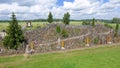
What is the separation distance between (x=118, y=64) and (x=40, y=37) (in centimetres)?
3374

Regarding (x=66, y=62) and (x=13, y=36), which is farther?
(x=13, y=36)

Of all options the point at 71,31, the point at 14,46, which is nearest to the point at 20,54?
the point at 14,46

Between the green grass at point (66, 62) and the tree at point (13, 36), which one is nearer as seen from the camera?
the green grass at point (66, 62)

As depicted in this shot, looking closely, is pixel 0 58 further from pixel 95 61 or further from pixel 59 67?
pixel 95 61

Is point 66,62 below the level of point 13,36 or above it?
below

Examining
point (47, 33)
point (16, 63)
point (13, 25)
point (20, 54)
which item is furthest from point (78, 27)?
point (16, 63)

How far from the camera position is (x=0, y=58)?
22.5 meters

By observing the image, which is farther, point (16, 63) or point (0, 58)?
point (0, 58)

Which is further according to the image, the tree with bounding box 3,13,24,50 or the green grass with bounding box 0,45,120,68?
the tree with bounding box 3,13,24,50

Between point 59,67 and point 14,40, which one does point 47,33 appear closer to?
point 14,40

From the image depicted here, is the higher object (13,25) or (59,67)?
(13,25)

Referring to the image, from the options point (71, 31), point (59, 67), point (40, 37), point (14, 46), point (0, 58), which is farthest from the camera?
point (71, 31)

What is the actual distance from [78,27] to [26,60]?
37.3 m

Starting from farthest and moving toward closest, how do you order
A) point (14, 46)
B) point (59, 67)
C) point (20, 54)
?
point (14, 46), point (20, 54), point (59, 67)
